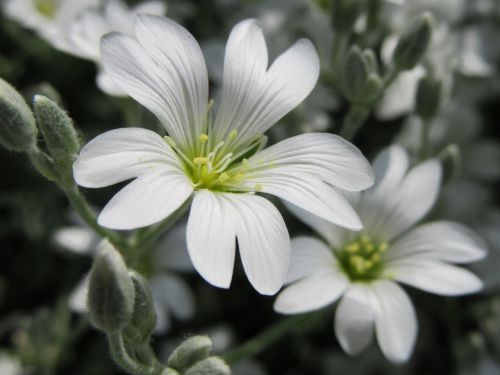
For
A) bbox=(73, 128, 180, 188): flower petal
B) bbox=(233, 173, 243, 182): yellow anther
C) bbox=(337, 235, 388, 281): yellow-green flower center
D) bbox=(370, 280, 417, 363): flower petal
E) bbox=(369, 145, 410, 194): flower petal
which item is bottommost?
bbox=(337, 235, 388, 281): yellow-green flower center

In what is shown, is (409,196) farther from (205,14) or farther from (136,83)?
(205,14)

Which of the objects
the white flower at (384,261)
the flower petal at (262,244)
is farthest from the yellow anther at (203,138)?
the white flower at (384,261)

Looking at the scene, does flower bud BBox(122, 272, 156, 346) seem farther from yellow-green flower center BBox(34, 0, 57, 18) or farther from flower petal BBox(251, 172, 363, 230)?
yellow-green flower center BBox(34, 0, 57, 18)

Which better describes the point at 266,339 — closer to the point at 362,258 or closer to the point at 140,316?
the point at 362,258

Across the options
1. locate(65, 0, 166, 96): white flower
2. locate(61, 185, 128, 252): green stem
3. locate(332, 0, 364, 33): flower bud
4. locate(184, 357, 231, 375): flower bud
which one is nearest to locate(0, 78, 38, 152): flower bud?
locate(61, 185, 128, 252): green stem

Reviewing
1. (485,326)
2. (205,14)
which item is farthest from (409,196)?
(205,14)

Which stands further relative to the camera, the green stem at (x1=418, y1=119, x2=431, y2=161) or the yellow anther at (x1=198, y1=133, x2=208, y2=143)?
the green stem at (x1=418, y1=119, x2=431, y2=161)

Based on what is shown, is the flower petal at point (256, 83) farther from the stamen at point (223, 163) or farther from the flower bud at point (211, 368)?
the flower bud at point (211, 368)
